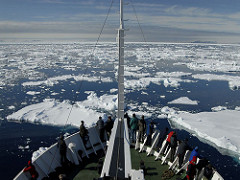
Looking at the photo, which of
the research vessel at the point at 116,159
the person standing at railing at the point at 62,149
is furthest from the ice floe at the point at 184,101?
the person standing at railing at the point at 62,149

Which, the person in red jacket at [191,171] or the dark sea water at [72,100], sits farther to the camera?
the dark sea water at [72,100]

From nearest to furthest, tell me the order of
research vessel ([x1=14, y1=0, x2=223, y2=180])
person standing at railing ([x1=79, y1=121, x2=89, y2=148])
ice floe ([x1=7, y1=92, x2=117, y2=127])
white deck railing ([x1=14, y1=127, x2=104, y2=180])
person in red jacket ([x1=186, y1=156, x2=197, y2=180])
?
1. research vessel ([x1=14, y1=0, x2=223, y2=180])
2. person in red jacket ([x1=186, y1=156, x2=197, y2=180])
3. white deck railing ([x1=14, y1=127, x2=104, y2=180])
4. person standing at railing ([x1=79, y1=121, x2=89, y2=148])
5. ice floe ([x1=7, y1=92, x2=117, y2=127])

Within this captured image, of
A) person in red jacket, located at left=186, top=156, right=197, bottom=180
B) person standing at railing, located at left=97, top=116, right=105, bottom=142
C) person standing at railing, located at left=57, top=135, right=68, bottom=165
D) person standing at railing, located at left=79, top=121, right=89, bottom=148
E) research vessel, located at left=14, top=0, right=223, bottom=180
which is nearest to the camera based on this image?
research vessel, located at left=14, top=0, right=223, bottom=180

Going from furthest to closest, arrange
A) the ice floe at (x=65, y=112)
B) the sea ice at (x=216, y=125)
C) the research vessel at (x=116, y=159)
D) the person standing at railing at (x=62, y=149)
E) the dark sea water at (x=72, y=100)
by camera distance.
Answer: the ice floe at (x=65, y=112) → the sea ice at (x=216, y=125) → the dark sea water at (x=72, y=100) → the person standing at railing at (x=62, y=149) → the research vessel at (x=116, y=159)

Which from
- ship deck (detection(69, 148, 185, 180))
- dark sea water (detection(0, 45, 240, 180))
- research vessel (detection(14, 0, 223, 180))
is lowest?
dark sea water (detection(0, 45, 240, 180))

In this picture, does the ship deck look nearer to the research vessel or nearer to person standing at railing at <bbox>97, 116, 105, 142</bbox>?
the research vessel

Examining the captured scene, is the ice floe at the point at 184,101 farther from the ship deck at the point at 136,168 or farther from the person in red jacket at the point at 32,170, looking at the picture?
the person in red jacket at the point at 32,170

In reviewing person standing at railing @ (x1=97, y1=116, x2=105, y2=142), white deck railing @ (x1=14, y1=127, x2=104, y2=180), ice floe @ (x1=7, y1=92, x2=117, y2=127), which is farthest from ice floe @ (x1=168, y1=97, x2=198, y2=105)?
white deck railing @ (x1=14, y1=127, x2=104, y2=180)

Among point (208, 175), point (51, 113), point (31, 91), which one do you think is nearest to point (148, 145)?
point (208, 175)

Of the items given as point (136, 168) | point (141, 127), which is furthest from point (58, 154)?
point (141, 127)

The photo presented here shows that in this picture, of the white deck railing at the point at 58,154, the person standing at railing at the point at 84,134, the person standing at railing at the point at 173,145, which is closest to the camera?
the white deck railing at the point at 58,154

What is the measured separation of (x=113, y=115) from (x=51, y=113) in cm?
398

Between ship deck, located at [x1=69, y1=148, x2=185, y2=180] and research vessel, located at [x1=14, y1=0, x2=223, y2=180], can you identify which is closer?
research vessel, located at [x1=14, y1=0, x2=223, y2=180]

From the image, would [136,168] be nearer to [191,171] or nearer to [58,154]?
[191,171]
